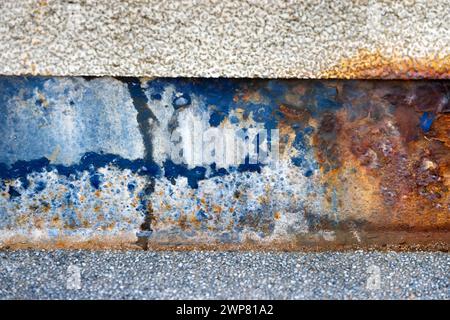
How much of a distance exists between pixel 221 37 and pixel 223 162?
0.54m

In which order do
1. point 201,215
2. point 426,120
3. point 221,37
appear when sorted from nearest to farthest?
point 221,37 → point 426,120 → point 201,215

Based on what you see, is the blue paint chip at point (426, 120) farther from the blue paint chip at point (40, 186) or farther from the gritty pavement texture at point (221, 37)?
the blue paint chip at point (40, 186)

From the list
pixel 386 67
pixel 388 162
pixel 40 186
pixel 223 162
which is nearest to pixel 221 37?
pixel 223 162

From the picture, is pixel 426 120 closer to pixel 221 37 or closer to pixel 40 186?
pixel 221 37

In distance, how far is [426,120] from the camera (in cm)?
236

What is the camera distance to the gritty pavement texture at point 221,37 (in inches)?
86.8

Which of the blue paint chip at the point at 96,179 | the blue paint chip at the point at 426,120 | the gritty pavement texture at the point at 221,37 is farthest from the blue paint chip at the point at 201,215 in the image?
the blue paint chip at the point at 426,120

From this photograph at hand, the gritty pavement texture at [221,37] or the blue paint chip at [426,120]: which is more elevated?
the gritty pavement texture at [221,37]

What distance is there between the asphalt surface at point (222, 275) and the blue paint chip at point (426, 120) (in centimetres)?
57

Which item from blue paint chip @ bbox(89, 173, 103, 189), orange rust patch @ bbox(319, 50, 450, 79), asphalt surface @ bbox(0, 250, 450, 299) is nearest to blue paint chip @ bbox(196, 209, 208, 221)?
asphalt surface @ bbox(0, 250, 450, 299)

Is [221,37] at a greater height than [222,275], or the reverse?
[221,37]

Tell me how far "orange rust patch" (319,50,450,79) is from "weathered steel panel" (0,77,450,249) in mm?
62

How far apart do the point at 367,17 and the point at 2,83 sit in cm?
155

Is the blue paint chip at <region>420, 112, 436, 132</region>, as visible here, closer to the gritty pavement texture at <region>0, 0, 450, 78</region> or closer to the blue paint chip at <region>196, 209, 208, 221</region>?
the gritty pavement texture at <region>0, 0, 450, 78</region>
